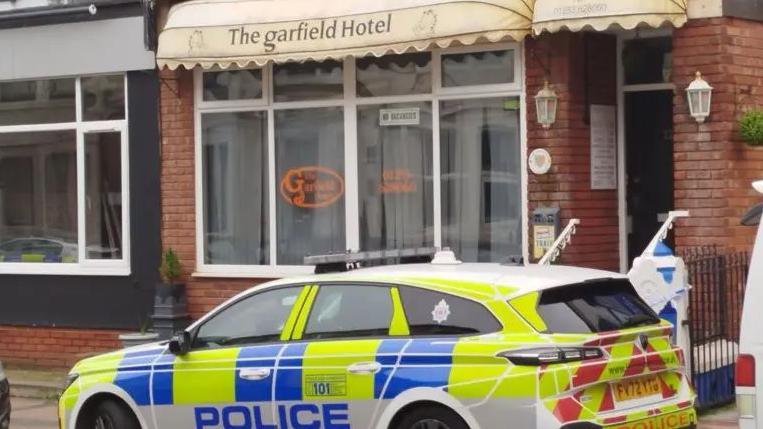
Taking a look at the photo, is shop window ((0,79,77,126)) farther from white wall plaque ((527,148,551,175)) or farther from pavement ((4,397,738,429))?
white wall plaque ((527,148,551,175))

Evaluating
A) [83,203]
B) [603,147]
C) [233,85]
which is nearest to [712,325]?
[603,147]

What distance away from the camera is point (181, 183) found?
53.3 ft

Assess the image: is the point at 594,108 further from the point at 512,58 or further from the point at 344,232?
the point at 344,232

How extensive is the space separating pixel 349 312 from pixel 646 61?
20.7 ft

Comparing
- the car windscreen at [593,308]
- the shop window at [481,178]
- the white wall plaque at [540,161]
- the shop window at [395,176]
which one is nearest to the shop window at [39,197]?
the shop window at [395,176]

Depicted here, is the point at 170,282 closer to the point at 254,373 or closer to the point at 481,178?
the point at 481,178

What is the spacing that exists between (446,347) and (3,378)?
13.0 feet

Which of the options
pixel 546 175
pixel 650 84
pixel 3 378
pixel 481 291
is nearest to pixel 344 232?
pixel 546 175

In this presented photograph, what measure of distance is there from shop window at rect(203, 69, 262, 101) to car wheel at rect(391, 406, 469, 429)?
7.28m

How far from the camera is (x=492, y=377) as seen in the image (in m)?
8.81

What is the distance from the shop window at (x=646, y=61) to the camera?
583 inches

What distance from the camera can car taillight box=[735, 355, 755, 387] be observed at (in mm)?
7492

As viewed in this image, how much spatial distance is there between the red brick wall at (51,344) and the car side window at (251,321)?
639cm

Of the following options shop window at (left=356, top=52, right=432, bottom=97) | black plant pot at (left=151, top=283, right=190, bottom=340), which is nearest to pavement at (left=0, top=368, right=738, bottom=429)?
black plant pot at (left=151, top=283, right=190, bottom=340)
